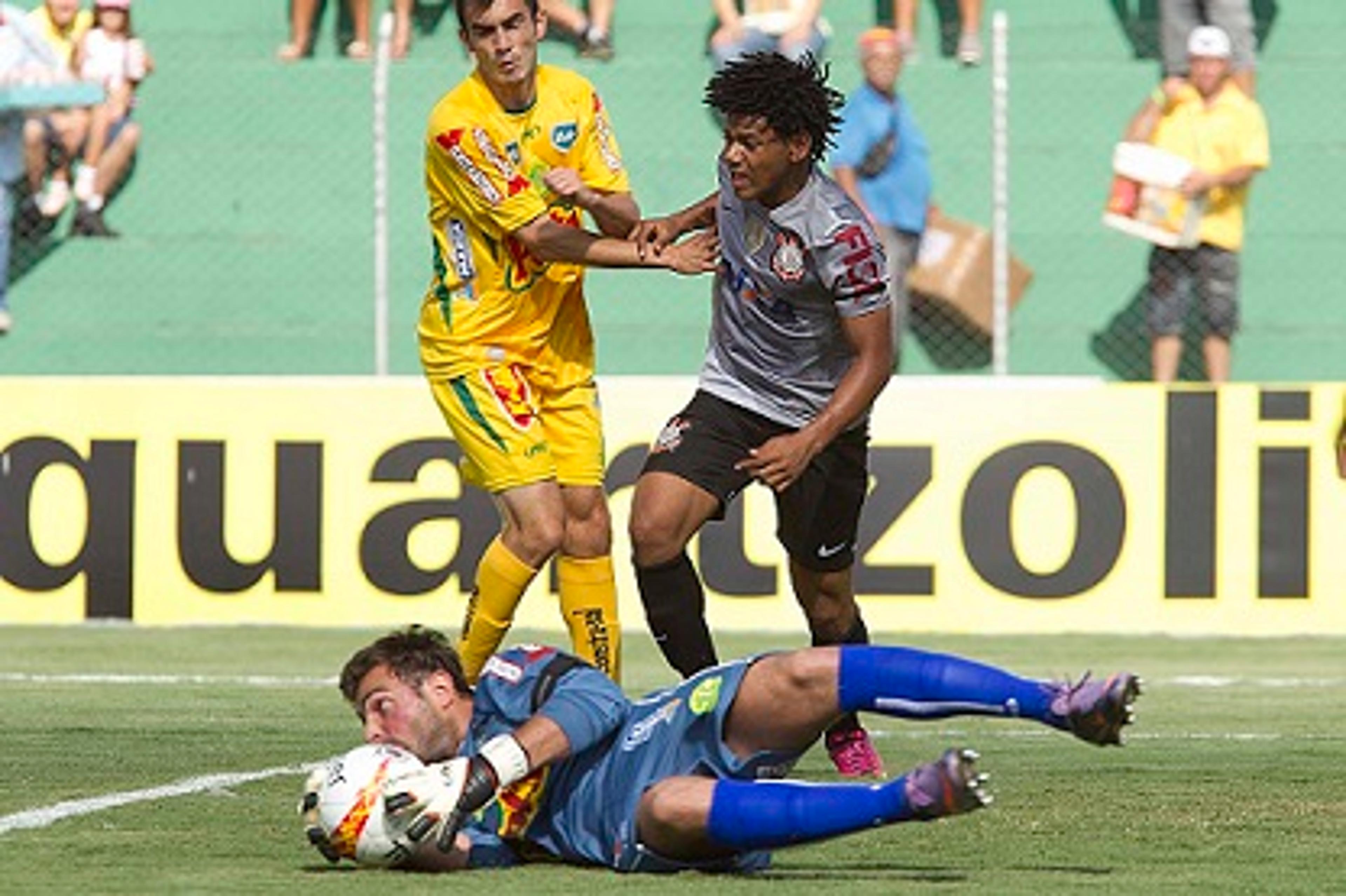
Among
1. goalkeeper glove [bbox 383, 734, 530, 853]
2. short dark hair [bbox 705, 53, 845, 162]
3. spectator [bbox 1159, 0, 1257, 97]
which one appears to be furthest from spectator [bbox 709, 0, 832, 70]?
goalkeeper glove [bbox 383, 734, 530, 853]

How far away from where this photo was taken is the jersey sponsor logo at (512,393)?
10.8 m

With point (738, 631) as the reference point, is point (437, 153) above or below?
above

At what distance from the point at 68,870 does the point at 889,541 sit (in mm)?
9029

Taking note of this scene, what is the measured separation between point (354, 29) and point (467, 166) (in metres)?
9.86

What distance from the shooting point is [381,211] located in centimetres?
1805

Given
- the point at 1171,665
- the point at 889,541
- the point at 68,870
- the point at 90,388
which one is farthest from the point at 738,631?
the point at 68,870

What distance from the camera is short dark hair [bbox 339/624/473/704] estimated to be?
7328 mm

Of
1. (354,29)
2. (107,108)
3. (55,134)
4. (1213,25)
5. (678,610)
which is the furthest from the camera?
(354,29)

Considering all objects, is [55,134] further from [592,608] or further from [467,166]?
[592,608]

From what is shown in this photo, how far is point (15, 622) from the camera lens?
54.2 feet

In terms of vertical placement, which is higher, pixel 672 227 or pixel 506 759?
pixel 672 227

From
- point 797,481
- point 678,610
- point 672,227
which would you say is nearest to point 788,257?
point 672,227

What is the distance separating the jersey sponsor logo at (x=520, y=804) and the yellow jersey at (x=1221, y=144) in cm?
1109

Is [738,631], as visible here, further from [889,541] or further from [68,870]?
[68,870]
